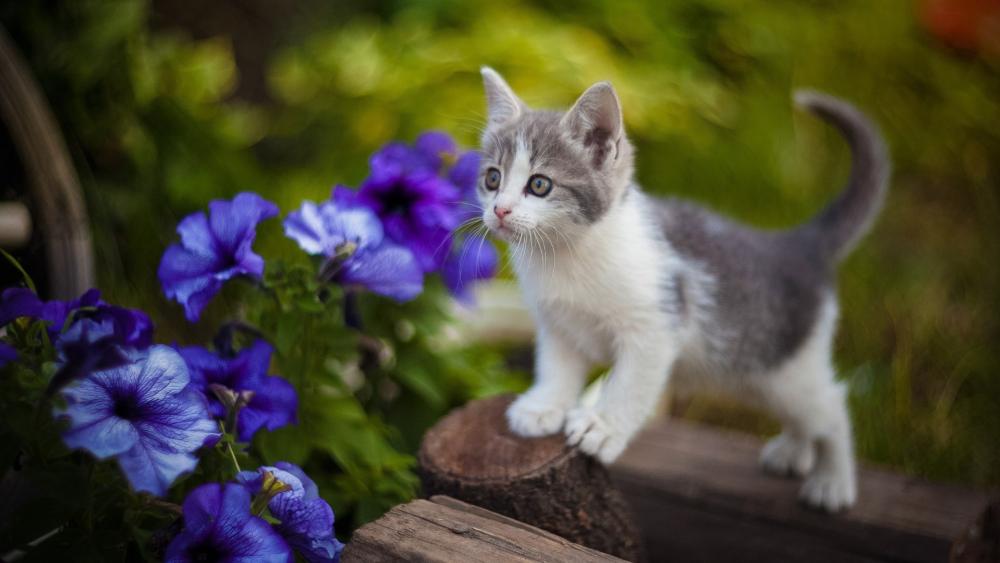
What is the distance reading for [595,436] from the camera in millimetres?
1782

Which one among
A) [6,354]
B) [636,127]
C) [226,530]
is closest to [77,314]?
[6,354]

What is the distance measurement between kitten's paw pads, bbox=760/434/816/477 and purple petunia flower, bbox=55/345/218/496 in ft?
5.54

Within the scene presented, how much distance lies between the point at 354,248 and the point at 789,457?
1.45 metres

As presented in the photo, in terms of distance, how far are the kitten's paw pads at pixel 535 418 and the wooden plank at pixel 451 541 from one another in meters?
0.35

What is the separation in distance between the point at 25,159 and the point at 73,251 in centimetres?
27

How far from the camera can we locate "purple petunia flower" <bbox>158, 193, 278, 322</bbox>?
5.37 feet

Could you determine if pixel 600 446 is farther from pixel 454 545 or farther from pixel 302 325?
pixel 302 325

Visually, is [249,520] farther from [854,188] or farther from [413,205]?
[854,188]

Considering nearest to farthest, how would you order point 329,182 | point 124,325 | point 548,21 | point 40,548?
point 40,548
point 124,325
point 329,182
point 548,21

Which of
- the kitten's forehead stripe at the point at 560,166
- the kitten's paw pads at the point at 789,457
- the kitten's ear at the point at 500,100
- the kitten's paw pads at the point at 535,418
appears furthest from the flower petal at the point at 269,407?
the kitten's paw pads at the point at 789,457

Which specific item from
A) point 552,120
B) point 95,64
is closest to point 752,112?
point 552,120

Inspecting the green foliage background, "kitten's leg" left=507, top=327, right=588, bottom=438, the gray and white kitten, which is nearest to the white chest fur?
the gray and white kitten

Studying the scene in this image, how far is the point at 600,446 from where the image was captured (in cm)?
180

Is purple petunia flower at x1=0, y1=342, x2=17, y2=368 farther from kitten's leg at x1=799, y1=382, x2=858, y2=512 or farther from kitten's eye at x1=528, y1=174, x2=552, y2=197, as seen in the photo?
kitten's leg at x1=799, y1=382, x2=858, y2=512
